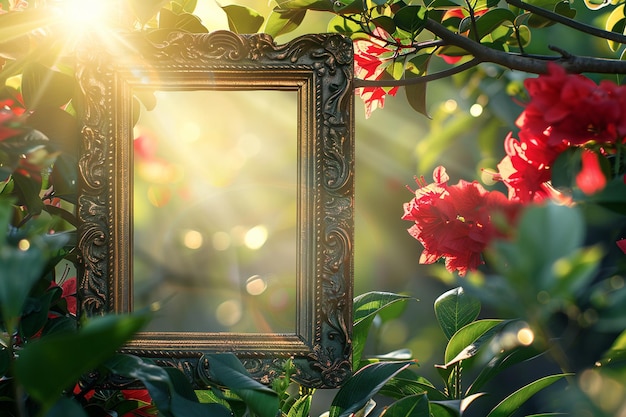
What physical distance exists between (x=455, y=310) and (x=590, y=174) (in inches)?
10.6

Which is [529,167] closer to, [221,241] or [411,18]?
[411,18]

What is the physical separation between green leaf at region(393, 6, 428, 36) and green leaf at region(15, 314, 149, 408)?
45 centimetres

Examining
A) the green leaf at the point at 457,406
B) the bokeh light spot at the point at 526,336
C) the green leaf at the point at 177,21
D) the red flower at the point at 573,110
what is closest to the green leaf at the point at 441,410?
the green leaf at the point at 457,406

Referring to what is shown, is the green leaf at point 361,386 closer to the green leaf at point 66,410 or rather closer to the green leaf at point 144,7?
the green leaf at point 66,410

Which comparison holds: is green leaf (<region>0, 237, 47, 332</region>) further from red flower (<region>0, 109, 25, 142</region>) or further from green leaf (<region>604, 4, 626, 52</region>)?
green leaf (<region>604, 4, 626, 52</region>)

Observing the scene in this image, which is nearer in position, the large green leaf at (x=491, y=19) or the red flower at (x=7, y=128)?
the red flower at (x=7, y=128)

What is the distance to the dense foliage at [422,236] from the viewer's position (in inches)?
13.3

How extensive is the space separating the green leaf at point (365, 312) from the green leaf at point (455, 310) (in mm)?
47

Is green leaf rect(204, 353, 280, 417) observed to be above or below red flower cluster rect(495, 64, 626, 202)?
below

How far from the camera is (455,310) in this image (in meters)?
0.74

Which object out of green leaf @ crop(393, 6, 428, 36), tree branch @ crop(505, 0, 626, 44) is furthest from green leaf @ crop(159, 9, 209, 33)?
tree branch @ crop(505, 0, 626, 44)

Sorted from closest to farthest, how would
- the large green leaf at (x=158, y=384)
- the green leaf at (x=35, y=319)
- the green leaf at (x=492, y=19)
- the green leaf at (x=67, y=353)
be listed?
the green leaf at (x=67, y=353) → the large green leaf at (x=158, y=384) → the green leaf at (x=35, y=319) → the green leaf at (x=492, y=19)

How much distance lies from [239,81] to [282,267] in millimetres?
192

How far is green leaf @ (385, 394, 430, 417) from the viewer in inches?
21.6
